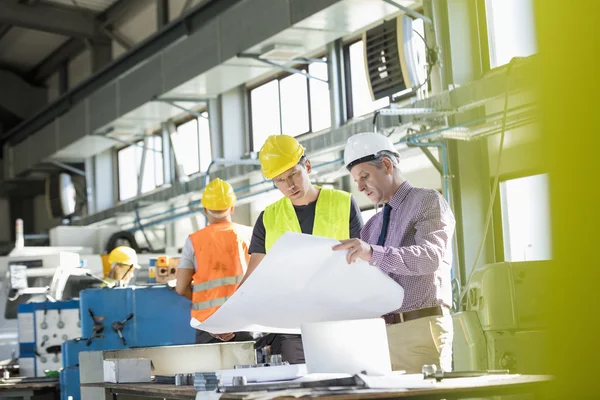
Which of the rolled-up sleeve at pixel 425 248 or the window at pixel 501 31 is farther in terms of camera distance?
the window at pixel 501 31

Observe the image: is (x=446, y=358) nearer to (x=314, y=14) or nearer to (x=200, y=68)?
(x=314, y=14)

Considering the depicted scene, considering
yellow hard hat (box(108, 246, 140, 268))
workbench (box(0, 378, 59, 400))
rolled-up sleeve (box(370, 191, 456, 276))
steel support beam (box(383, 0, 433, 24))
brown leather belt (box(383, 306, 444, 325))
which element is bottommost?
workbench (box(0, 378, 59, 400))

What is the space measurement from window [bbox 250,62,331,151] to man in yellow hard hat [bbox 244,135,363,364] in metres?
5.42

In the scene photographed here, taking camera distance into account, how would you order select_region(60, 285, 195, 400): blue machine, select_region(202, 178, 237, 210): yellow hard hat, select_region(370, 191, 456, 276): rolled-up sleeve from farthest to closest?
1. select_region(60, 285, 195, 400): blue machine
2. select_region(202, 178, 237, 210): yellow hard hat
3. select_region(370, 191, 456, 276): rolled-up sleeve

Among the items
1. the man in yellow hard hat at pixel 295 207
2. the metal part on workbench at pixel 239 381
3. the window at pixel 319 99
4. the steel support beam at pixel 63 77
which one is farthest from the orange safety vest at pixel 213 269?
the steel support beam at pixel 63 77

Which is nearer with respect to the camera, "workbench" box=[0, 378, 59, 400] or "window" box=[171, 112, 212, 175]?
"workbench" box=[0, 378, 59, 400]

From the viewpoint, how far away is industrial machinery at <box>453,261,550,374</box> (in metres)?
2.80

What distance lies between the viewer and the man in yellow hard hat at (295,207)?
309cm

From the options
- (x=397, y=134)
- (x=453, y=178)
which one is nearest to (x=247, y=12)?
(x=397, y=134)

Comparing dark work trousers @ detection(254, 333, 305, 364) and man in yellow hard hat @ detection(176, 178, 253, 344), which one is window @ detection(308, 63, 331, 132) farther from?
dark work trousers @ detection(254, 333, 305, 364)

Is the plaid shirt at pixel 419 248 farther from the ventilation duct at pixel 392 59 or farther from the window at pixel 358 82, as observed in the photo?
the window at pixel 358 82

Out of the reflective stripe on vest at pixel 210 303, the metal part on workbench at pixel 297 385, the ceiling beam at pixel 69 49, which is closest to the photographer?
the metal part on workbench at pixel 297 385

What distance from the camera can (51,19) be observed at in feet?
38.7

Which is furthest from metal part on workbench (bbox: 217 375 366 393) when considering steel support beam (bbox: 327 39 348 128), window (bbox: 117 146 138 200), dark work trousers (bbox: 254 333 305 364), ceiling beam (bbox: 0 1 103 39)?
window (bbox: 117 146 138 200)
